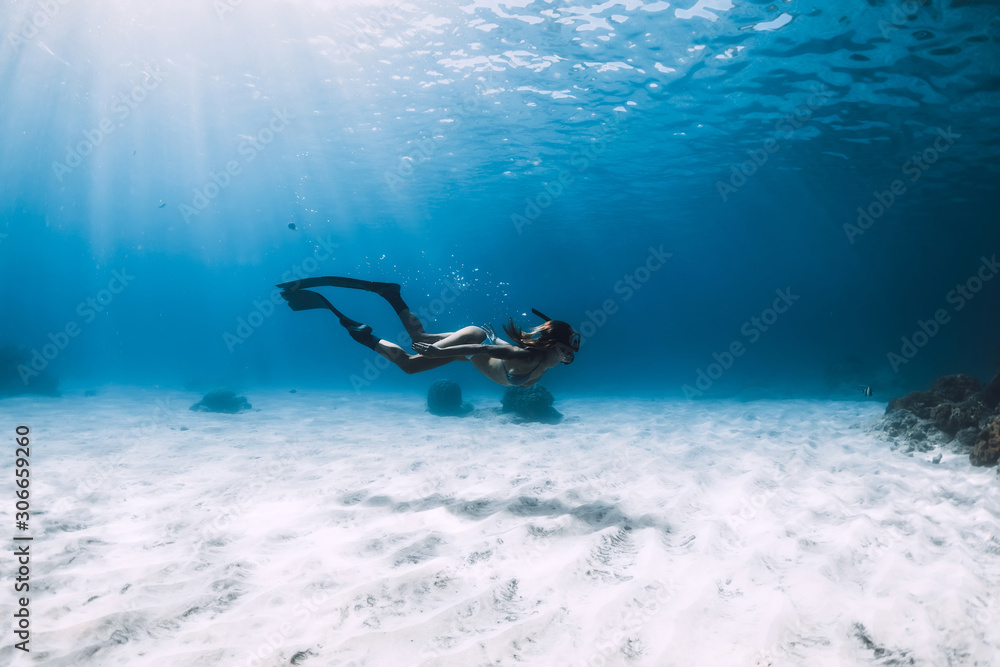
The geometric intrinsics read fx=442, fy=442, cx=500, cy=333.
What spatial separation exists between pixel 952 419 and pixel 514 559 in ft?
31.0

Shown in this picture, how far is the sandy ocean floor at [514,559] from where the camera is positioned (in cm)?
302

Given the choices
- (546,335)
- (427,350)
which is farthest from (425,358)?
(546,335)

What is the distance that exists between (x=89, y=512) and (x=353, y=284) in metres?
4.29

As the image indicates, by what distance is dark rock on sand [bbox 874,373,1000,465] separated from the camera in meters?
7.07

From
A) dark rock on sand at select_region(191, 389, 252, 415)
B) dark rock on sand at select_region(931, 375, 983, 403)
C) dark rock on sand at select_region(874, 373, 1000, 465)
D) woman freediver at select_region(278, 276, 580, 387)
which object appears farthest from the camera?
Result: dark rock on sand at select_region(191, 389, 252, 415)

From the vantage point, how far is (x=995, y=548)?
4.34m

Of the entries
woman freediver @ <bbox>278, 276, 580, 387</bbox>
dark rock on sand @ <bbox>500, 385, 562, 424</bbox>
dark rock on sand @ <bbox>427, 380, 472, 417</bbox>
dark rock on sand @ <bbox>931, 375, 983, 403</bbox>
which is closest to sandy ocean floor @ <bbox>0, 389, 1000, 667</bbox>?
woman freediver @ <bbox>278, 276, 580, 387</bbox>

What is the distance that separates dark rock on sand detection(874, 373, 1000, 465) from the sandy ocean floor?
590 mm

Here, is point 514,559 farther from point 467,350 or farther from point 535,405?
point 535,405

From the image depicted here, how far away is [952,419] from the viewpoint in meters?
8.41

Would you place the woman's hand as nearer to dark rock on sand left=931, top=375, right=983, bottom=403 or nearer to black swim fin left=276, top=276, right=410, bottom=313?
black swim fin left=276, top=276, right=410, bottom=313

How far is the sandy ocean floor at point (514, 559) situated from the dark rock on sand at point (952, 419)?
590 millimetres

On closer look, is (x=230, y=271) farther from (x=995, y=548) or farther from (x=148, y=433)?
(x=995, y=548)

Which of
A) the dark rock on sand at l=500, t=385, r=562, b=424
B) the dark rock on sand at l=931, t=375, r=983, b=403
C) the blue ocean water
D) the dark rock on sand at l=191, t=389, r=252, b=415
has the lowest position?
the dark rock on sand at l=191, t=389, r=252, b=415
